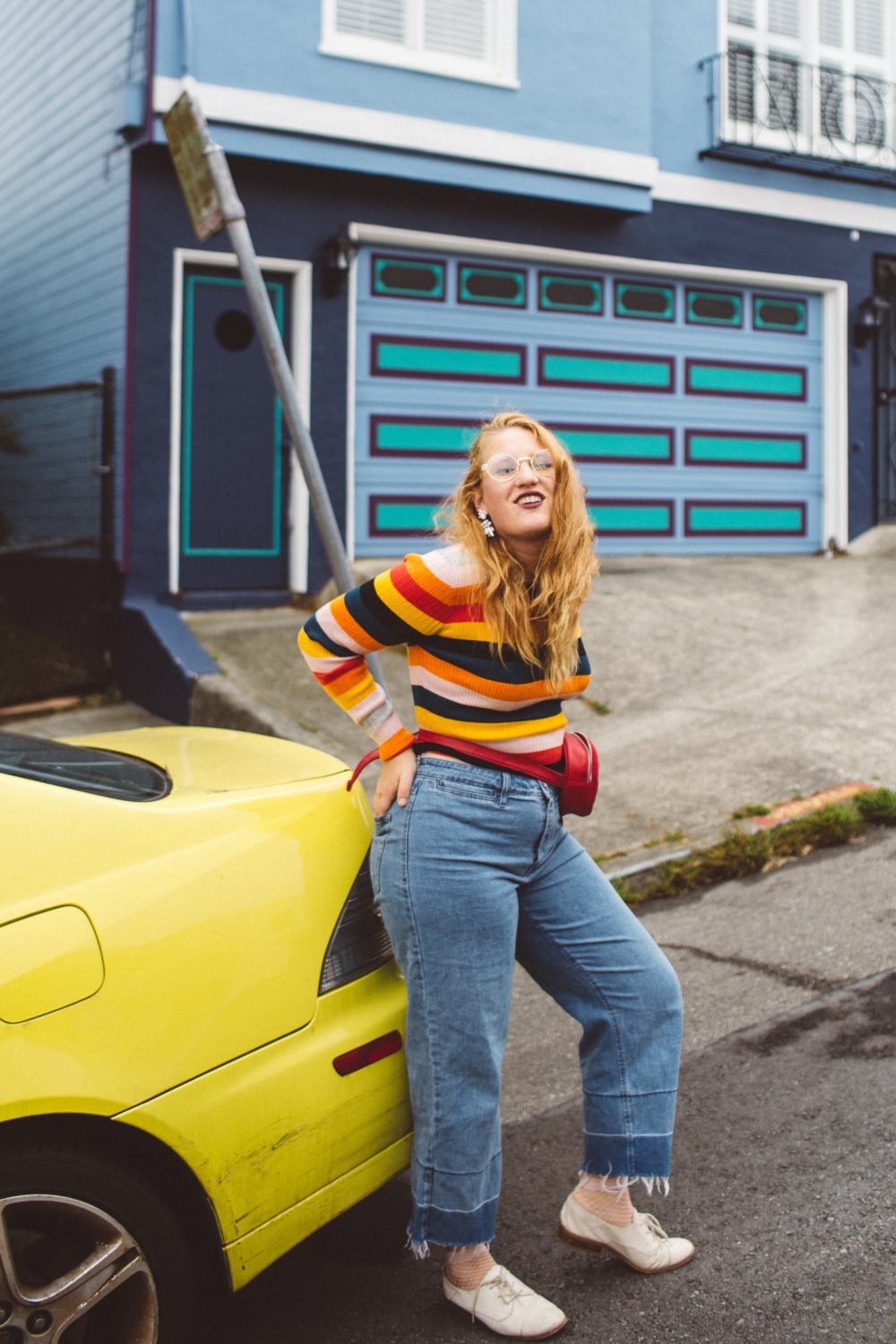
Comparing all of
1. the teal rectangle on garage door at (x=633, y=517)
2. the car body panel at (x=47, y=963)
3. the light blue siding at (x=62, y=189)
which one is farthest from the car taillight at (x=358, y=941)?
the teal rectangle on garage door at (x=633, y=517)

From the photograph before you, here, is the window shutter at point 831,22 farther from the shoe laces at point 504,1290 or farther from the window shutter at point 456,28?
the shoe laces at point 504,1290

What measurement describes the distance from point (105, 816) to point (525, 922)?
918mm

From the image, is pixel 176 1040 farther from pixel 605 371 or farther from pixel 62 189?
pixel 62 189

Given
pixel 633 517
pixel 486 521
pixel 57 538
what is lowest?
pixel 486 521

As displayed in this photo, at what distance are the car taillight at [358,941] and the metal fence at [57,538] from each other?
20.1ft

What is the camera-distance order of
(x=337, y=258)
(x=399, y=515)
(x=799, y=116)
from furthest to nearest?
(x=799, y=116)
(x=399, y=515)
(x=337, y=258)

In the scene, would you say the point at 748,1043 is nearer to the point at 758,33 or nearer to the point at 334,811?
the point at 334,811

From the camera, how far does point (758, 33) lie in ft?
36.5

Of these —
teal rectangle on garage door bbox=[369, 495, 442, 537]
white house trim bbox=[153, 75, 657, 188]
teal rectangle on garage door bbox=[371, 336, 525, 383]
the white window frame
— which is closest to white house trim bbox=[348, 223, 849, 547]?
white house trim bbox=[153, 75, 657, 188]

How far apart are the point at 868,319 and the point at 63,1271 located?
11522 millimetres

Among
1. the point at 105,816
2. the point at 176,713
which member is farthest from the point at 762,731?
the point at 105,816

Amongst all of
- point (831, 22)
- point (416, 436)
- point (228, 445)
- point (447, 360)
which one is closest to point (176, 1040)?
point (228, 445)

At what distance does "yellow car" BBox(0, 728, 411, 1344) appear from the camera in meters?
1.89

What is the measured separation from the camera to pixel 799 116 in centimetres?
1120
